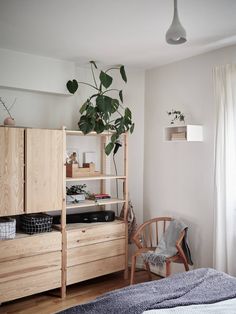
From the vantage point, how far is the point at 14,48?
3303 mm

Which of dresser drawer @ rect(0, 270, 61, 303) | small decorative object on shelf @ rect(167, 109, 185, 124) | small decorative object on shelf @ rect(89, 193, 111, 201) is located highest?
small decorative object on shelf @ rect(167, 109, 185, 124)

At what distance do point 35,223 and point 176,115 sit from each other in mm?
1974

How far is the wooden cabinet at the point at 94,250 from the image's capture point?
11.2 ft

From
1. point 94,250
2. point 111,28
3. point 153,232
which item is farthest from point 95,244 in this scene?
point 111,28

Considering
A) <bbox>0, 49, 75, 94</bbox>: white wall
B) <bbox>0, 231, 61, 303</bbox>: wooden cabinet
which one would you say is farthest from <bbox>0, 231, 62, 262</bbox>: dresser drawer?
<bbox>0, 49, 75, 94</bbox>: white wall

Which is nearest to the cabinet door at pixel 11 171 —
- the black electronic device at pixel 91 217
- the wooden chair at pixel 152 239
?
the black electronic device at pixel 91 217

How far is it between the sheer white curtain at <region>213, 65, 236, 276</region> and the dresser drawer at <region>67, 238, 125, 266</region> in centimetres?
114

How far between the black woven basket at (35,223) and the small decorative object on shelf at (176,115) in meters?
1.79

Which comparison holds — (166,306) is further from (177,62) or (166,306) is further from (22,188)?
(177,62)

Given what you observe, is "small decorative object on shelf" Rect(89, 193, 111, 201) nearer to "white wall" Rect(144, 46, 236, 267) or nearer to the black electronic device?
the black electronic device

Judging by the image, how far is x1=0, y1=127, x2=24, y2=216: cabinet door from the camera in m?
3.02

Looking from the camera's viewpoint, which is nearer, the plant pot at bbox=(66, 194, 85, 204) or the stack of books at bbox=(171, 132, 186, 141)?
the stack of books at bbox=(171, 132, 186, 141)

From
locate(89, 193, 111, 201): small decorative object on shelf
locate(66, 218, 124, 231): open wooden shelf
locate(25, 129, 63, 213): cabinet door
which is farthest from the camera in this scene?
locate(89, 193, 111, 201): small decorative object on shelf

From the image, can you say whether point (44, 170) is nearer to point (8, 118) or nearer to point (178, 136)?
point (8, 118)
